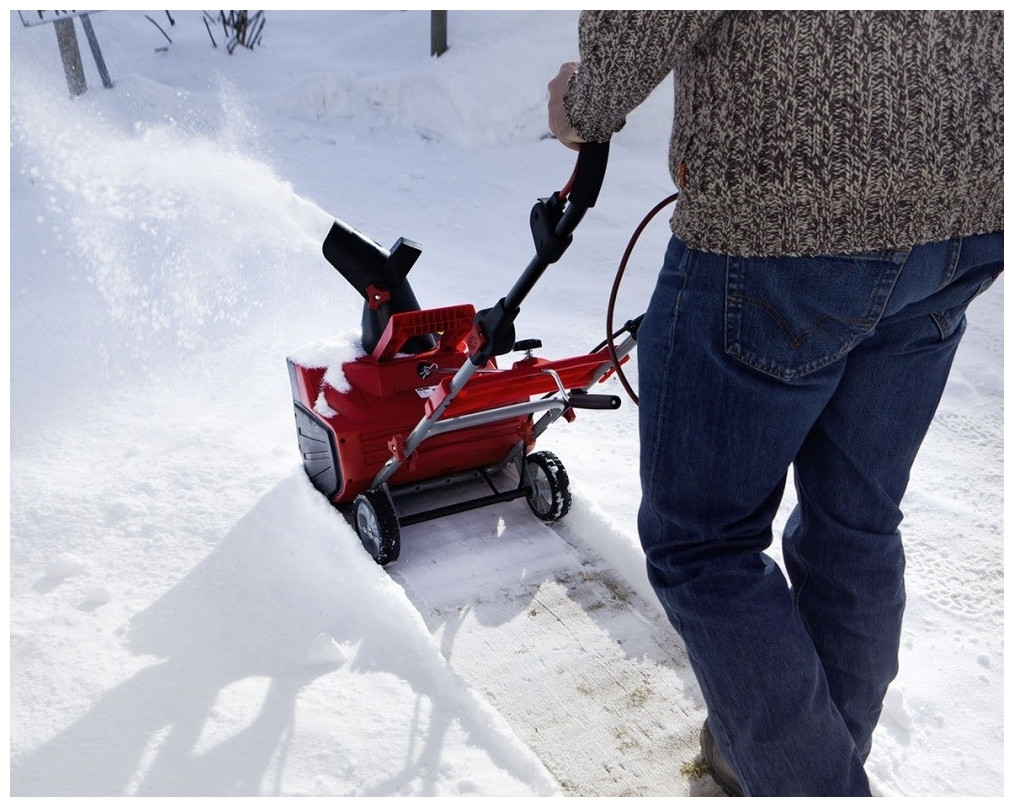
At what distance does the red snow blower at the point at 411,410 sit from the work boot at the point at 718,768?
749 mm

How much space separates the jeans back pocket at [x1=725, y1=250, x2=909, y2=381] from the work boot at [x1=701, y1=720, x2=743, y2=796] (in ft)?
2.70

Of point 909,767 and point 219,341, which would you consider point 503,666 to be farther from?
point 219,341

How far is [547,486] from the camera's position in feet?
8.46

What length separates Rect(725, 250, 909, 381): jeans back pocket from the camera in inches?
44.4

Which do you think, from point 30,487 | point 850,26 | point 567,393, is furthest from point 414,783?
point 30,487

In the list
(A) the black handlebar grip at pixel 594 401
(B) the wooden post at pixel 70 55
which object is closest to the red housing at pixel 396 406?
(A) the black handlebar grip at pixel 594 401

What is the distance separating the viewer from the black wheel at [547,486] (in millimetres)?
2537

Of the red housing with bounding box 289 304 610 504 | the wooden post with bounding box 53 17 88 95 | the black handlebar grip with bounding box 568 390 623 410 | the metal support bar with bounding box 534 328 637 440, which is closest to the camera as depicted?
the black handlebar grip with bounding box 568 390 623 410

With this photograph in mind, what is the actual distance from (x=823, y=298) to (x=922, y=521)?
1777 mm

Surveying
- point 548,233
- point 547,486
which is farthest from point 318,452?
point 548,233

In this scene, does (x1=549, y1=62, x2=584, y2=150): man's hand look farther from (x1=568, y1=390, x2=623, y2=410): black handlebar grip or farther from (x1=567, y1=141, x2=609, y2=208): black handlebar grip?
(x1=568, y1=390, x2=623, y2=410): black handlebar grip

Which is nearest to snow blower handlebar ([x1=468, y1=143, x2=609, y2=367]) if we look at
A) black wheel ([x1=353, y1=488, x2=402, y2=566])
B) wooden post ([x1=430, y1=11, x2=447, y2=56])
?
black wheel ([x1=353, y1=488, x2=402, y2=566])

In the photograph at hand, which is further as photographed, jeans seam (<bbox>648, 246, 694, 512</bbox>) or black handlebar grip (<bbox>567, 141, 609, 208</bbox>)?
black handlebar grip (<bbox>567, 141, 609, 208</bbox>)

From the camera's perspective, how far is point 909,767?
1.81 m
